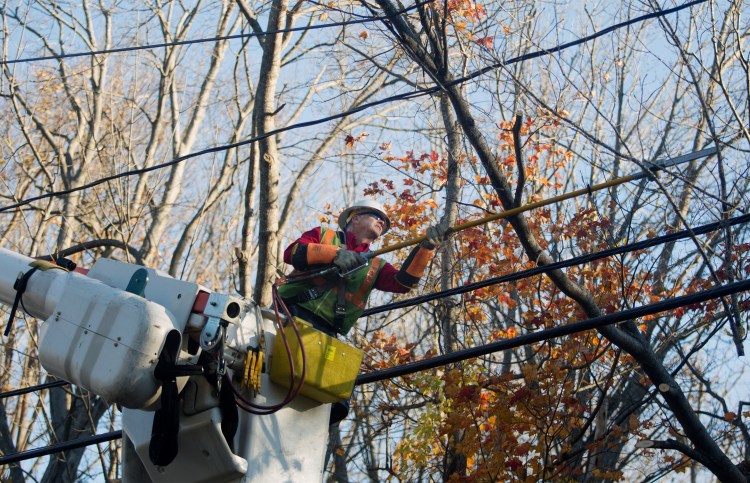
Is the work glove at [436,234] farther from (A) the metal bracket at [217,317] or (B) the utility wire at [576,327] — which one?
(A) the metal bracket at [217,317]

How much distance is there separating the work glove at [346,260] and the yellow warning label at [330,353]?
122cm

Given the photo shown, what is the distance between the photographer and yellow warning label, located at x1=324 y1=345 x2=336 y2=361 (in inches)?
216

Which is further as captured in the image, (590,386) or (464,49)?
(590,386)

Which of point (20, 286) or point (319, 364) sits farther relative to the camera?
point (20, 286)

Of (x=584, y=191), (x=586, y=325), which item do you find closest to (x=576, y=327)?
(x=586, y=325)

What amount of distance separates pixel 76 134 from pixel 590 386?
1023 cm

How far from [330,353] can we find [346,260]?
4.20 feet

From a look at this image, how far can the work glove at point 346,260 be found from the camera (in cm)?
666

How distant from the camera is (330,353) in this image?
216 inches

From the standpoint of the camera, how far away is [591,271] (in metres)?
11.4

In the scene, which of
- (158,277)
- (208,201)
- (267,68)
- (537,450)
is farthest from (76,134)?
(158,277)

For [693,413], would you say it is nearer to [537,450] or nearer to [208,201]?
[537,450]

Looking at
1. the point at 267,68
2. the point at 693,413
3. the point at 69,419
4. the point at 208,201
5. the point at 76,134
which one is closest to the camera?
the point at 693,413

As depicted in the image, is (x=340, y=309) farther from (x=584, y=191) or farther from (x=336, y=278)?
(x=584, y=191)
